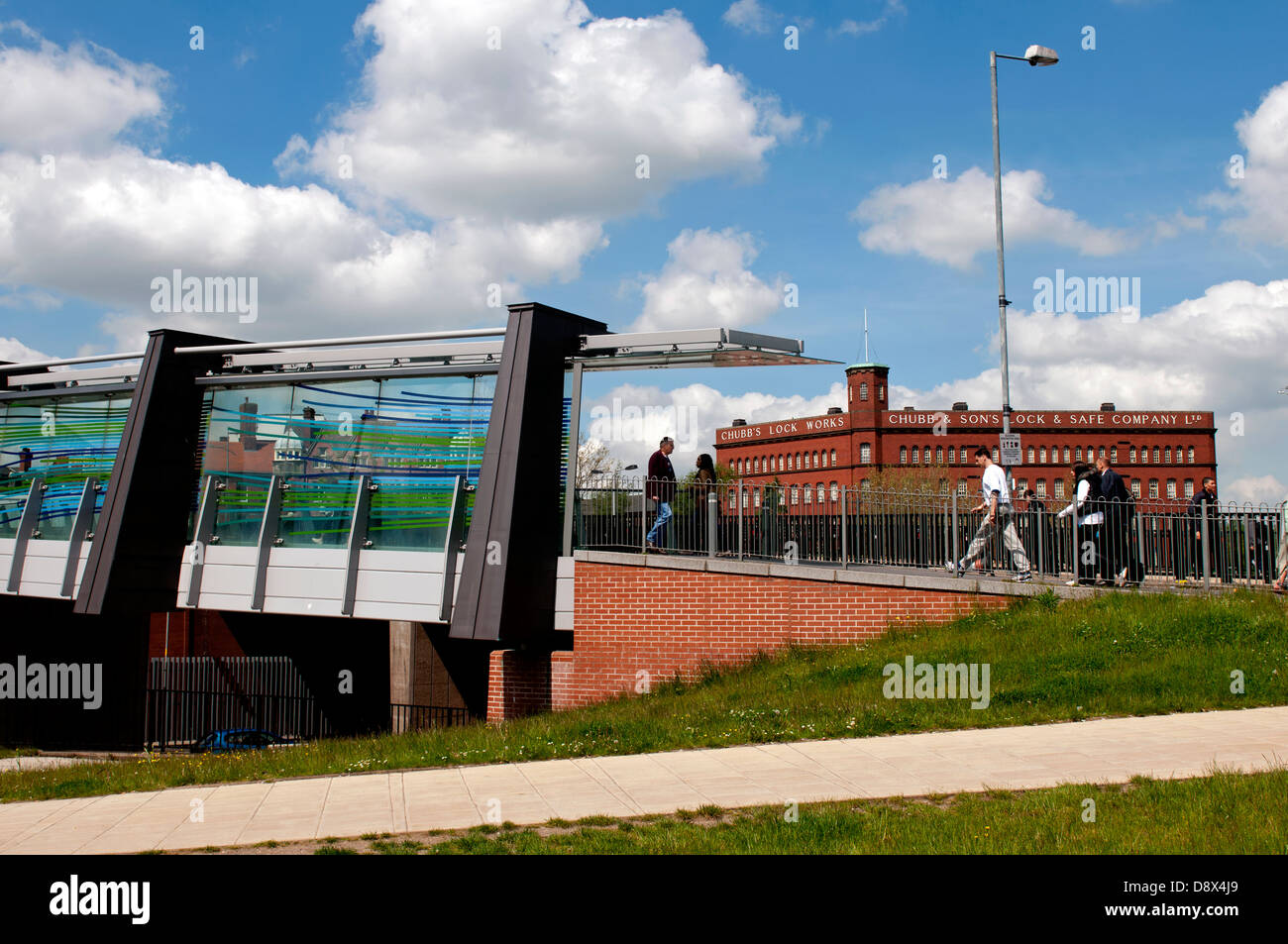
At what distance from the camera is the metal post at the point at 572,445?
1582 cm

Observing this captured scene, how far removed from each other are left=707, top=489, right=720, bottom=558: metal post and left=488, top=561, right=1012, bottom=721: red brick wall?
479 millimetres

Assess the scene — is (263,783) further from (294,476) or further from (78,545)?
(78,545)

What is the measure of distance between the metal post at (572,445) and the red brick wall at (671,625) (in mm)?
477

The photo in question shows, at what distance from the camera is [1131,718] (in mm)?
10391

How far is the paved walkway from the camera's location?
25.0 feet

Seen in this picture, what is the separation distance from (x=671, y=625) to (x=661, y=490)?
2.00m

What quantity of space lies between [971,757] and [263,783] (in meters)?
6.00

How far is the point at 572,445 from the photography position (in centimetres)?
1588

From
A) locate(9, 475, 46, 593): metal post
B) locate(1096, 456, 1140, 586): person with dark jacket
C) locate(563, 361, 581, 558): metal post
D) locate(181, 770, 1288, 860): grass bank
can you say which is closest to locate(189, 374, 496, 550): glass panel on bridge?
locate(563, 361, 581, 558): metal post

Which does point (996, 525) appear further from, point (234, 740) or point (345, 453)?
point (234, 740)

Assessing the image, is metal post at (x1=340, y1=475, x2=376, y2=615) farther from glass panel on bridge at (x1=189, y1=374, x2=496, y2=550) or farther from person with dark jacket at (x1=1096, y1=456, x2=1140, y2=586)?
person with dark jacket at (x1=1096, y1=456, x2=1140, y2=586)

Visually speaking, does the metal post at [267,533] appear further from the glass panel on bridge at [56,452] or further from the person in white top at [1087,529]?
the person in white top at [1087,529]

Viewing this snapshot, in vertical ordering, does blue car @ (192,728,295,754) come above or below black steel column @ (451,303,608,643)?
below

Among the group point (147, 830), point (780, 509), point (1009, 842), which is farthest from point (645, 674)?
point (1009, 842)
